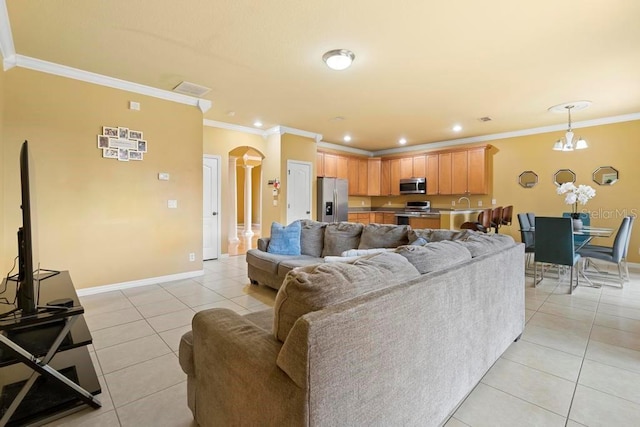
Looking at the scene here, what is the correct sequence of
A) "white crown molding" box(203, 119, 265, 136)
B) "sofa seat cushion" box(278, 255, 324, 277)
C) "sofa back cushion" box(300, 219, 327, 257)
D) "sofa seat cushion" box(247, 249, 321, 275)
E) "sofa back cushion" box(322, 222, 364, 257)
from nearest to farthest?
"sofa seat cushion" box(278, 255, 324, 277), "sofa seat cushion" box(247, 249, 321, 275), "sofa back cushion" box(322, 222, 364, 257), "sofa back cushion" box(300, 219, 327, 257), "white crown molding" box(203, 119, 265, 136)

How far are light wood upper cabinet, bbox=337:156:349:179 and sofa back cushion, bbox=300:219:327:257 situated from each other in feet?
12.3

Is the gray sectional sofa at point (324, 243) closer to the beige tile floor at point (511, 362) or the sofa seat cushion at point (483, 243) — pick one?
the beige tile floor at point (511, 362)

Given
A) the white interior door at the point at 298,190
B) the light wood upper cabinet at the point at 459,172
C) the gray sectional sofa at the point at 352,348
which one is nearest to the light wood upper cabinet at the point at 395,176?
the light wood upper cabinet at the point at 459,172

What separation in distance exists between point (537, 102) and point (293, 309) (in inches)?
202

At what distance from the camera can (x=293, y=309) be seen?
3.59 feet

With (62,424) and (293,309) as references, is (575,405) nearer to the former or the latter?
(293,309)

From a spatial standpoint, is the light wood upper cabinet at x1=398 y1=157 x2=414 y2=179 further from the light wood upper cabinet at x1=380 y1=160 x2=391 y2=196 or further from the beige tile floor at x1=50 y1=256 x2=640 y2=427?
the beige tile floor at x1=50 y1=256 x2=640 y2=427

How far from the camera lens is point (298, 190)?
21.2ft

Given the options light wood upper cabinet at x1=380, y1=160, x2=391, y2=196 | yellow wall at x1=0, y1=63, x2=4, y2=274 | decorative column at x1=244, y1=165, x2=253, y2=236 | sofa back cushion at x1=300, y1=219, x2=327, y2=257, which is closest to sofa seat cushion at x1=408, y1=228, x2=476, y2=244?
sofa back cushion at x1=300, y1=219, x2=327, y2=257

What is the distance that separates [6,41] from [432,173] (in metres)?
7.34

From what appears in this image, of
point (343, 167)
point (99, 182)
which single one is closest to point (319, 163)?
point (343, 167)

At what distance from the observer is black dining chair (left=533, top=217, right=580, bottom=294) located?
3740 millimetres

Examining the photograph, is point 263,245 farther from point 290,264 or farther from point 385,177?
point 385,177

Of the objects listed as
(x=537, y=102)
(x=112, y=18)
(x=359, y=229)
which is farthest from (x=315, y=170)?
(x=112, y=18)
